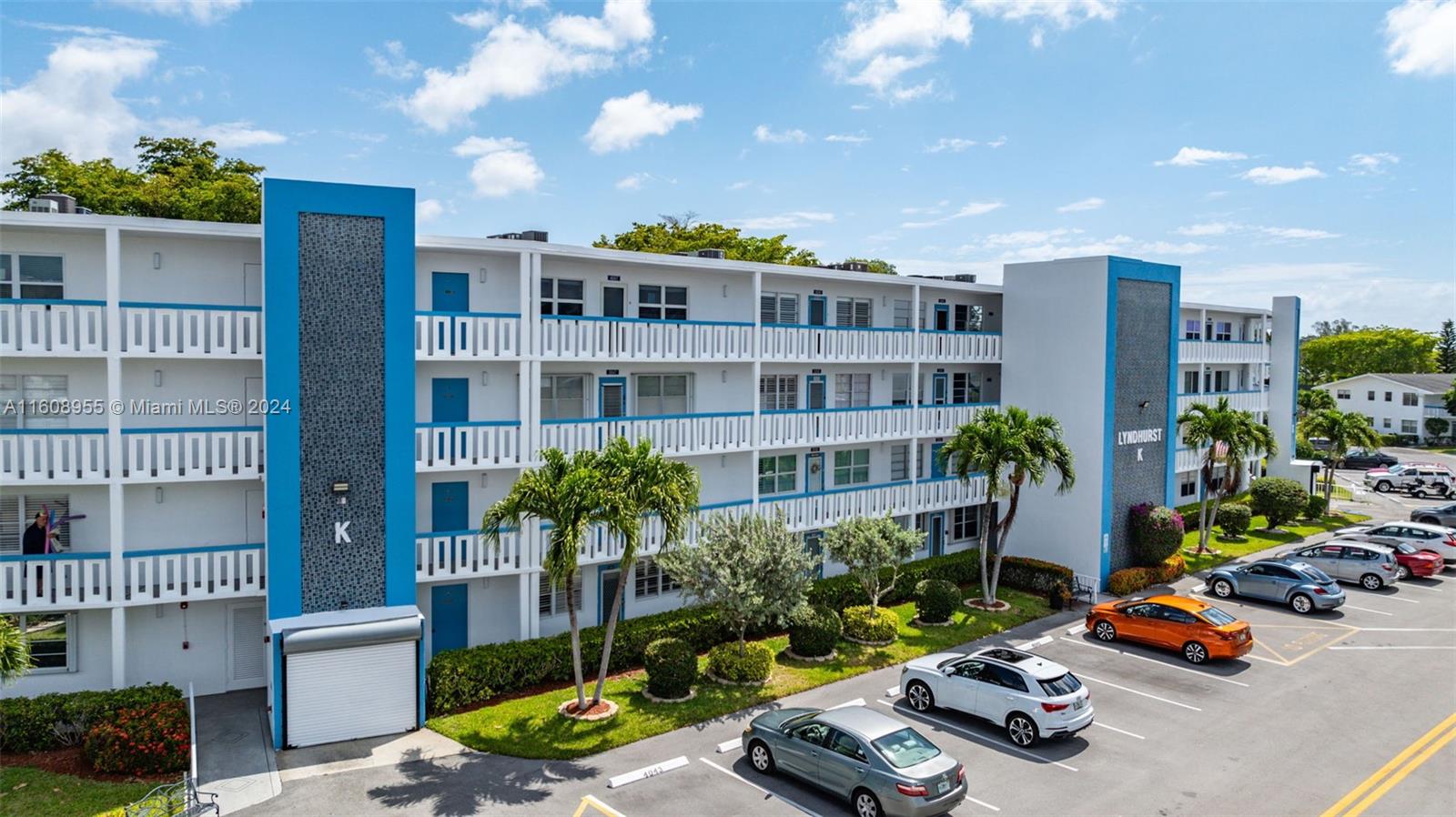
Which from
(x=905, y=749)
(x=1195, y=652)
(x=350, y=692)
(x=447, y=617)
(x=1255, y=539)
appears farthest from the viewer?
(x=1255, y=539)

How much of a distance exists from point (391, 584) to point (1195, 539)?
35.4 meters

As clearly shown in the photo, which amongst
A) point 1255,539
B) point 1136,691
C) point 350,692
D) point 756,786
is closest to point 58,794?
point 350,692

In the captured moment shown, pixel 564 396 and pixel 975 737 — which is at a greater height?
pixel 564 396

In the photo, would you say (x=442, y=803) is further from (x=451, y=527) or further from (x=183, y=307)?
(x=183, y=307)

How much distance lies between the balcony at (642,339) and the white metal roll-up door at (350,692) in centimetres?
832

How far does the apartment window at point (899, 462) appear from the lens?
3322cm

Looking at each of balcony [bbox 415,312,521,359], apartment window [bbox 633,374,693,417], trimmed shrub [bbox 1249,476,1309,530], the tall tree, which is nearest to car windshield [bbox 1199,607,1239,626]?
apartment window [bbox 633,374,693,417]

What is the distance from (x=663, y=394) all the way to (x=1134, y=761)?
1578 centimetres

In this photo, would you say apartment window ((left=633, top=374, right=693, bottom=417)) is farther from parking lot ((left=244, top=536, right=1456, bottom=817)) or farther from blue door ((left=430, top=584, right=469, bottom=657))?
parking lot ((left=244, top=536, right=1456, bottom=817))

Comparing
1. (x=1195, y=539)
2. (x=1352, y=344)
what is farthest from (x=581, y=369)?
(x=1352, y=344)

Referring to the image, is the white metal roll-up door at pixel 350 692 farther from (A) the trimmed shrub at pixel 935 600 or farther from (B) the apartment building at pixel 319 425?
(A) the trimmed shrub at pixel 935 600

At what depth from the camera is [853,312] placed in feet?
104

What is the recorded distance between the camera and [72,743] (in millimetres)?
17891

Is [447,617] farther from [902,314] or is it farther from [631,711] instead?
[902,314]
